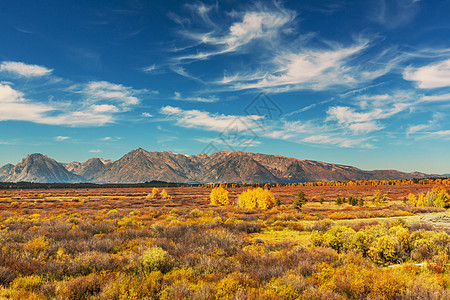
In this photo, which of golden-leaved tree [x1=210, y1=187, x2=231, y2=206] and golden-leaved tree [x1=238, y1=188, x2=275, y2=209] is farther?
golden-leaved tree [x1=210, y1=187, x2=231, y2=206]

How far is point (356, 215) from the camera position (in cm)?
2288

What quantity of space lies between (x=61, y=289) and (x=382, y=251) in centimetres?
1008

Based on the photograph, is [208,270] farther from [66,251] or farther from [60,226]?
[60,226]

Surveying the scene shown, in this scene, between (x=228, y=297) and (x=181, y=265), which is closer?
(x=228, y=297)

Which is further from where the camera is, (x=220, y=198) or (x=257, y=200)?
(x=220, y=198)

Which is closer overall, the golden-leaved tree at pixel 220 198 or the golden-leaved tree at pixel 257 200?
the golden-leaved tree at pixel 257 200

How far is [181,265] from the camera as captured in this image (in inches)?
301

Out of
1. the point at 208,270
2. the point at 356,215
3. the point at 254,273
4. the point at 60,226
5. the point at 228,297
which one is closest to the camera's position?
the point at 228,297

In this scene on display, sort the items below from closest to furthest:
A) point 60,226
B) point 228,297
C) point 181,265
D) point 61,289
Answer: point 228,297 < point 61,289 < point 181,265 < point 60,226

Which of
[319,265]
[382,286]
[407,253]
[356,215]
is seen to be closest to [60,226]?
[319,265]

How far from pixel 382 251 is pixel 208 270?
20.8 ft

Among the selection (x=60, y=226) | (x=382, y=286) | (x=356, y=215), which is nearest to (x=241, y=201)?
(x=356, y=215)

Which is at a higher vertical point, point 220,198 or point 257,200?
point 257,200

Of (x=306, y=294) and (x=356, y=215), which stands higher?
(x=306, y=294)
